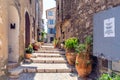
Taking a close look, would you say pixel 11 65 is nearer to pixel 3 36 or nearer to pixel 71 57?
pixel 3 36

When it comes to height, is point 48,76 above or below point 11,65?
below

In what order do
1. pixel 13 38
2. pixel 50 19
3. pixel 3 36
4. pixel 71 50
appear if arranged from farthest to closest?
pixel 50 19
pixel 71 50
pixel 13 38
pixel 3 36

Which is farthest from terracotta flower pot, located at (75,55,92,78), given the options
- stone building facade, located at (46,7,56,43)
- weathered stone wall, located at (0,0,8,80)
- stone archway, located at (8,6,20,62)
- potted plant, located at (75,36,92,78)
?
stone building facade, located at (46,7,56,43)

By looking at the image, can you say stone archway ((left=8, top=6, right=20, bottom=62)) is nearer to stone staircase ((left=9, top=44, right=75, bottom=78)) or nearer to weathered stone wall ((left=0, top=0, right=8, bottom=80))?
stone staircase ((left=9, top=44, right=75, bottom=78))

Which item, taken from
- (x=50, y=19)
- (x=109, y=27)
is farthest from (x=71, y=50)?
(x=50, y=19)

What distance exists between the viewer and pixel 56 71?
22.5 ft

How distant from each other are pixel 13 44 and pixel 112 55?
4.28 metres

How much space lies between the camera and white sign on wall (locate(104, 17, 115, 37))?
397 cm

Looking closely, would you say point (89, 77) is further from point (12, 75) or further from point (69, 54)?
point (12, 75)

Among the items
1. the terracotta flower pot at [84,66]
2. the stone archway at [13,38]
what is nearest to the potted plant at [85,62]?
the terracotta flower pot at [84,66]

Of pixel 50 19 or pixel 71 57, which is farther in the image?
pixel 50 19

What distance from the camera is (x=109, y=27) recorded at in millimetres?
4133

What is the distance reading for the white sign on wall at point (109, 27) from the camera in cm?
397

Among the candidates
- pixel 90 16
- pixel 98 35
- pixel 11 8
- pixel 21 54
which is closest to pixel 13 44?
pixel 21 54
